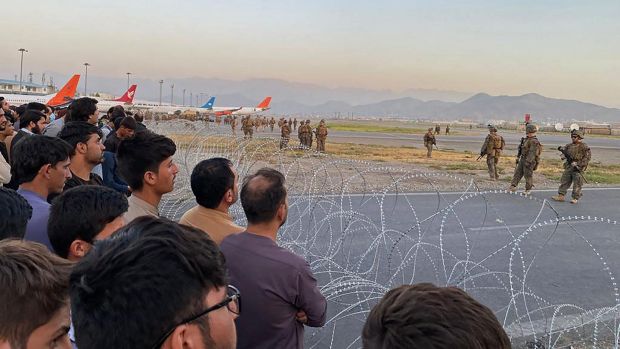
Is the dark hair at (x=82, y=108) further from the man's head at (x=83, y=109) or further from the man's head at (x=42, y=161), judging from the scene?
the man's head at (x=42, y=161)

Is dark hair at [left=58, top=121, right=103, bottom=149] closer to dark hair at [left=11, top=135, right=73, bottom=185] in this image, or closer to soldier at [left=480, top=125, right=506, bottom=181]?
dark hair at [left=11, top=135, right=73, bottom=185]

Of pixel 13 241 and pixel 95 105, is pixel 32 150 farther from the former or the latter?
pixel 95 105

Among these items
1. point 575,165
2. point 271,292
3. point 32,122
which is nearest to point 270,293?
point 271,292

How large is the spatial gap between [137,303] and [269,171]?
193cm

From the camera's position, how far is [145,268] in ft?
3.75

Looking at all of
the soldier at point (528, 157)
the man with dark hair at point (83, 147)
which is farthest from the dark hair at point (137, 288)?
the soldier at point (528, 157)

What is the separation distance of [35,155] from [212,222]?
1.41 meters

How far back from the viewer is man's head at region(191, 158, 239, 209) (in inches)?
125

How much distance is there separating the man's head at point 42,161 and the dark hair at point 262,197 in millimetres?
1551

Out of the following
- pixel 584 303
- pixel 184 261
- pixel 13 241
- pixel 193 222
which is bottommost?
pixel 584 303

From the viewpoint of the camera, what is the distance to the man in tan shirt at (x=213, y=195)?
10.2ft

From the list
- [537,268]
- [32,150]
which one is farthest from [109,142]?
[537,268]

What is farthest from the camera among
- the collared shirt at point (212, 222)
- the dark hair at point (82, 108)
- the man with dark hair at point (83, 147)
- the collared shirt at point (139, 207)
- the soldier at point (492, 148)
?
the soldier at point (492, 148)

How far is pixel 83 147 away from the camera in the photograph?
454 cm
